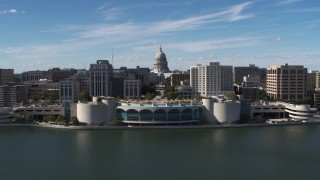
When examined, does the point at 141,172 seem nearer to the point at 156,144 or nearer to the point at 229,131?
the point at 156,144

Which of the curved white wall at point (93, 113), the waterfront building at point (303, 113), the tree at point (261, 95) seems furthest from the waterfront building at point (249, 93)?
the curved white wall at point (93, 113)

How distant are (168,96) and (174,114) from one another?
14313 millimetres

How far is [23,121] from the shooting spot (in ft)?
91.9

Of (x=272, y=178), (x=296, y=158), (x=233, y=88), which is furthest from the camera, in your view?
(x=233, y=88)

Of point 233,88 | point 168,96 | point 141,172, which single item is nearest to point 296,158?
point 141,172

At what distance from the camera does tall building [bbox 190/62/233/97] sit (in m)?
46.7

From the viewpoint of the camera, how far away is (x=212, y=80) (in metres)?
46.7

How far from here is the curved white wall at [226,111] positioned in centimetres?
2700

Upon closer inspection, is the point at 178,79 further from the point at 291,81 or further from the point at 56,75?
the point at 291,81

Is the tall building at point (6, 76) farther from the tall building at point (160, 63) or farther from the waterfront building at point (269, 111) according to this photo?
the waterfront building at point (269, 111)

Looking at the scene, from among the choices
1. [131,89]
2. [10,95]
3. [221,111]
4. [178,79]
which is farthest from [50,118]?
[178,79]

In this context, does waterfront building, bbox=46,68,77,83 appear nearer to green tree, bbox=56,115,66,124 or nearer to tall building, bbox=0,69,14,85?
tall building, bbox=0,69,14,85

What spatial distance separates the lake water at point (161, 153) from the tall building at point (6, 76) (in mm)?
29129

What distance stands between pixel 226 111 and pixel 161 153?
9.31 meters
